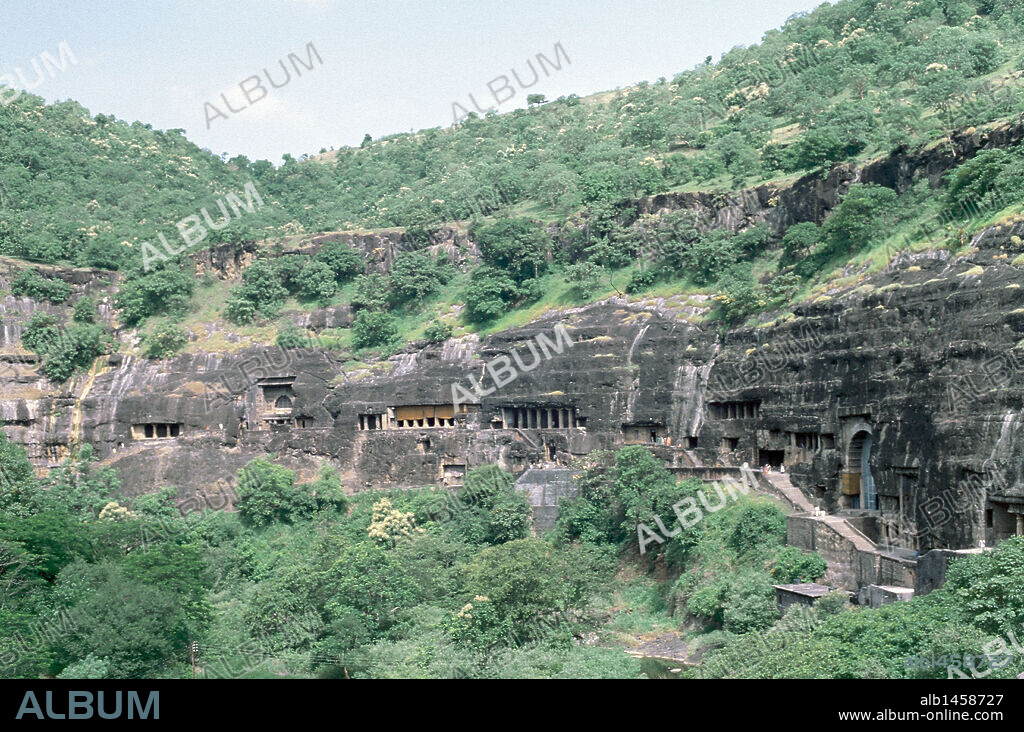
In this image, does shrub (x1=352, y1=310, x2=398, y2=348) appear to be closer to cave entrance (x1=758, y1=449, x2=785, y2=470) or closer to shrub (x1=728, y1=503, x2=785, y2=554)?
Answer: cave entrance (x1=758, y1=449, x2=785, y2=470)

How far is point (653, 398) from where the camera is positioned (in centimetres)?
3434

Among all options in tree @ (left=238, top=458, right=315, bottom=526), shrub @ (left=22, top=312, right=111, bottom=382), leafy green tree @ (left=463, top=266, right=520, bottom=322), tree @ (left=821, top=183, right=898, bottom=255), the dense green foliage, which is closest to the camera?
tree @ (left=821, top=183, right=898, bottom=255)

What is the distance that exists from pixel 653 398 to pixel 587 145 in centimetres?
2742

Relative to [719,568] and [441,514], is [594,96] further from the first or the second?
[719,568]

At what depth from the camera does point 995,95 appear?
41.7 metres

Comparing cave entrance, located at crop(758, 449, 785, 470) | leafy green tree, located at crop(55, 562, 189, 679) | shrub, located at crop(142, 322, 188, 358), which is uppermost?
shrub, located at crop(142, 322, 188, 358)

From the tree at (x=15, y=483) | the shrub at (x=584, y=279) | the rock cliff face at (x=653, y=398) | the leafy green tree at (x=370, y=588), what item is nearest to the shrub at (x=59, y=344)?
the rock cliff face at (x=653, y=398)

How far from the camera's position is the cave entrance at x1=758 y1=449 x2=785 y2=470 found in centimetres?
3089

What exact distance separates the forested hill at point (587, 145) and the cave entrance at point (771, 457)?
45.6 ft

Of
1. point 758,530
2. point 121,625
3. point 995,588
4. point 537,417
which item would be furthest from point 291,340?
point 995,588

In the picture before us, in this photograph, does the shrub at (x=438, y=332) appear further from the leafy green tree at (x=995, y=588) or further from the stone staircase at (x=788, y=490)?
the leafy green tree at (x=995, y=588)

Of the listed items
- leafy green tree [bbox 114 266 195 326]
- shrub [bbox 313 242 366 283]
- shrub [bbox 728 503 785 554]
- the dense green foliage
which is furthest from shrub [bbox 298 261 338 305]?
shrub [bbox 728 503 785 554]

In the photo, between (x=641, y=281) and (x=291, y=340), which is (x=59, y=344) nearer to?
(x=291, y=340)

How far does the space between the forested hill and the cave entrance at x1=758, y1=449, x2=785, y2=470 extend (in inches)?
547
